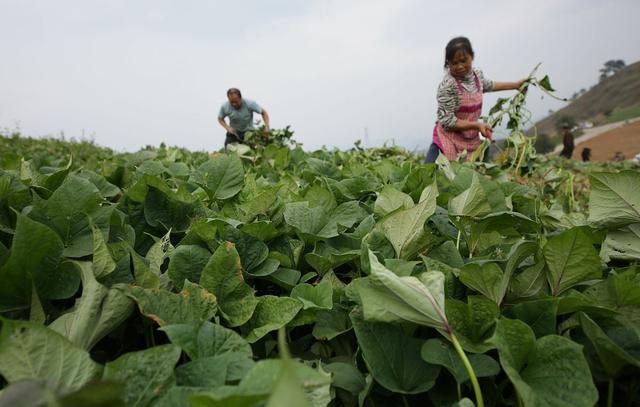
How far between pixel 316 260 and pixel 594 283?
438 mm

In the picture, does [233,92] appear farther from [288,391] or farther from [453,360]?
[288,391]

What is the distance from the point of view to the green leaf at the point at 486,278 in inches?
21.8

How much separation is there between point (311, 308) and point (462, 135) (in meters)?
3.62

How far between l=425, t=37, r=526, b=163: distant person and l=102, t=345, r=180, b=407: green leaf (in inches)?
141

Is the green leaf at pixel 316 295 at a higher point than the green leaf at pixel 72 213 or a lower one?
lower

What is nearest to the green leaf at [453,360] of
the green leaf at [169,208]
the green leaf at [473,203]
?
the green leaf at [473,203]

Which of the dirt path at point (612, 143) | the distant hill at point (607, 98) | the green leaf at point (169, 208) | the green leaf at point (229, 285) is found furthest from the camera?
the distant hill at point (607, 98)

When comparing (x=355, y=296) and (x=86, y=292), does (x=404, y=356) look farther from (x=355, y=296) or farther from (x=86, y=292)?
(x=86, y=292)

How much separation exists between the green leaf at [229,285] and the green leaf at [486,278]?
1.00 ft

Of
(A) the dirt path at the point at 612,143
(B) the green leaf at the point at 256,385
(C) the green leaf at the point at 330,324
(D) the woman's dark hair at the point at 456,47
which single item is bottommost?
(A) the dirt path at the point at 612,143

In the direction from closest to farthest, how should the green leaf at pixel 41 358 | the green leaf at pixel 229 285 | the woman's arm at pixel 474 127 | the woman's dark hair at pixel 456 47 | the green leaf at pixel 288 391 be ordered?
the green leaf at pixel 288 391, the green leaf at pixel 41 358, the green leaf at pixel 229 285, the woman's arm at pixel 474 127, the woman's dark hair at pixel 456 47

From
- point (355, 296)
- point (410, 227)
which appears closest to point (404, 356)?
point (355, 296)

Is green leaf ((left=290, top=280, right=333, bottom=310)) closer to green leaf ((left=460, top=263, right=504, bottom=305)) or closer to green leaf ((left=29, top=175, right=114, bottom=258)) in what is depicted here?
green leaf ((left=460, top=263, right=504, bottom=305))

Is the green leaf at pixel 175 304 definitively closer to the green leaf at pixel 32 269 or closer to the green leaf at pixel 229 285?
the green leaf at pixel 229 285
